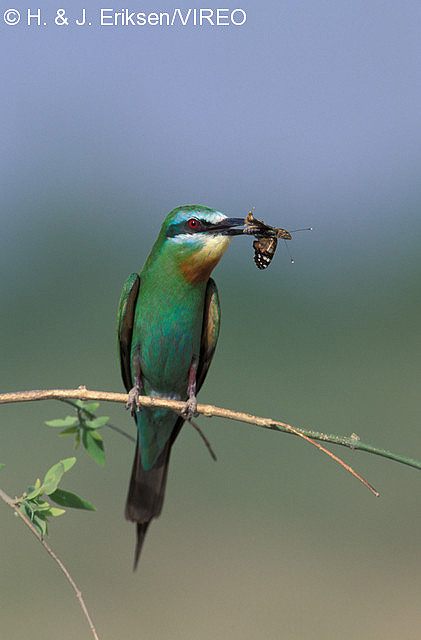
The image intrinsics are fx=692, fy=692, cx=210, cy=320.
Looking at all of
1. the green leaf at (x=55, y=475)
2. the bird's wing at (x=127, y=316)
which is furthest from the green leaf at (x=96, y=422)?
the bird's wing at (x=127, y=316)

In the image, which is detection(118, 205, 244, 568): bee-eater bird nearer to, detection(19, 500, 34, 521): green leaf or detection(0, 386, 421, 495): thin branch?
detection(0, 386, 421, 495): thin branch

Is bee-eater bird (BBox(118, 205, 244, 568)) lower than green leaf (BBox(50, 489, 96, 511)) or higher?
higher

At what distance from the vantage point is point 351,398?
13.2 metres

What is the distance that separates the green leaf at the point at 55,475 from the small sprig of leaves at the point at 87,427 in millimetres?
356

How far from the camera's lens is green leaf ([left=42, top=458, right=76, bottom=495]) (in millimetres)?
2139

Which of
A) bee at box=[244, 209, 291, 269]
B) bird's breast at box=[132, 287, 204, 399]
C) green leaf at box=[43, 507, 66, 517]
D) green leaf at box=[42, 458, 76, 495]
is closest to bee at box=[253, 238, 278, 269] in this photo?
bee at box=[244, 209, 291, 269]

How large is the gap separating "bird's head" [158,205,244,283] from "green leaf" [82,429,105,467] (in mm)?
1133

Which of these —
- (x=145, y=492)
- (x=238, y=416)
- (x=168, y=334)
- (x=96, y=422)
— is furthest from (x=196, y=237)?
(x=145, y=492)

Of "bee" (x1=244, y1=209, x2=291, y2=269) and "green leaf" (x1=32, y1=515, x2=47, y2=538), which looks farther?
"bee" (x1=244, y1=209, x2=291, y2=269)

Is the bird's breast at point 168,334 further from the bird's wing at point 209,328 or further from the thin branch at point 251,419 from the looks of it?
the thin branch at point 251,419

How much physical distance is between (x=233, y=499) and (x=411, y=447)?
3.02 m

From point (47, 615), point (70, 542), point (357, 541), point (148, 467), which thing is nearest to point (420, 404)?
point (357, 541)

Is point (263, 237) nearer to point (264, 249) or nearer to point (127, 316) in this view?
point (264, 249)

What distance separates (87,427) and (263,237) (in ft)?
3.87
